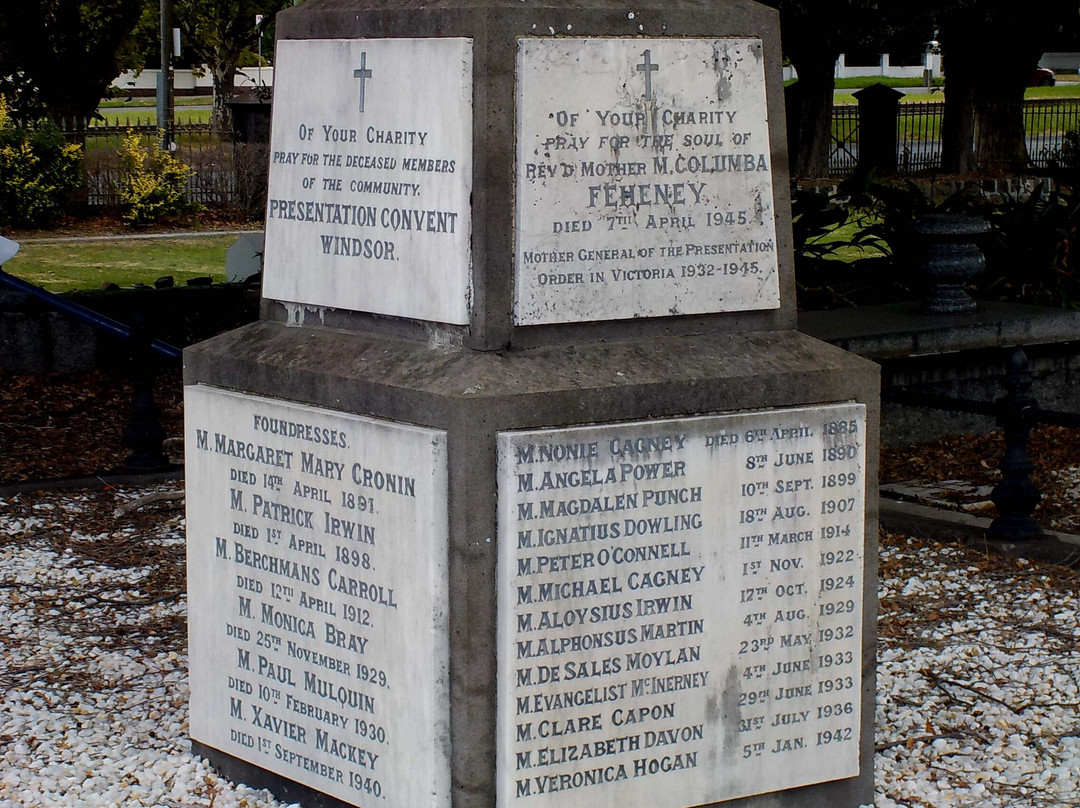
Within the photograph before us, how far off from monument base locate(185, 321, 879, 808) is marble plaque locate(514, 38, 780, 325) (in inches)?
5.1

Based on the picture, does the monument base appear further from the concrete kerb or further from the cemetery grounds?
the concrete kerb

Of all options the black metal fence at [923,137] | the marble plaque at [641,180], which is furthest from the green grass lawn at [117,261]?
the black metal fence at [923,137]

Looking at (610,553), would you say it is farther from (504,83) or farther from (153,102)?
(153,102)

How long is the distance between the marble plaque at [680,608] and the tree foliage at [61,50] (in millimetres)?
6679

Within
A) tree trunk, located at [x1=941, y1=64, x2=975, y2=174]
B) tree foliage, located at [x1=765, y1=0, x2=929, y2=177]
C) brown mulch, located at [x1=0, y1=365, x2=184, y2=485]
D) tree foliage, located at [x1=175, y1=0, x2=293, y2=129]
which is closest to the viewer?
brown mulch, located at [x1=0, y1=365, x2=184, y2=485]

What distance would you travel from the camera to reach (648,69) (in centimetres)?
349

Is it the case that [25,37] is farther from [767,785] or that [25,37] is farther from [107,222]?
[767,785]

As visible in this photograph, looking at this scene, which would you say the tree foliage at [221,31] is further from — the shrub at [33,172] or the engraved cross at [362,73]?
the engraved cross at [362,73]

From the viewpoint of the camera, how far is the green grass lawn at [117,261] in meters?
15.1

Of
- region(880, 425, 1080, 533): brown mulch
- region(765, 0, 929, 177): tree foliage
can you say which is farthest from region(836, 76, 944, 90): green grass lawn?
region(880, 425, 1080, 533): brown mulch

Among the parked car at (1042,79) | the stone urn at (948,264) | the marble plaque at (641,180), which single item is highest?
the parked car at (1042,79)

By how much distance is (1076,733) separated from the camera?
4332 mm

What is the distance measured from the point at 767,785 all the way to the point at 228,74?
44537mm

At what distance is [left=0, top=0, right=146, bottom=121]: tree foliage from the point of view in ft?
36.3
